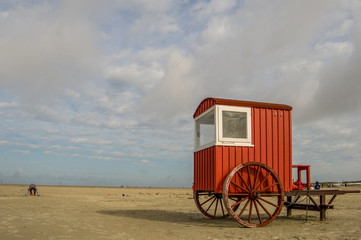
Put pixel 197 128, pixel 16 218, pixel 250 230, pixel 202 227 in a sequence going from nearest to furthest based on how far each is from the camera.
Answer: pixel 250 230 < pixel 202 227 < pixel 16 218 < pixel 197 128

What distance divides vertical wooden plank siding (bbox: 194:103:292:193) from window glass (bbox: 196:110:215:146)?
1.38 feet

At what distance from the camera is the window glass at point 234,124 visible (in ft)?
39.6

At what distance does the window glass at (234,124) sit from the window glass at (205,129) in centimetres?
58

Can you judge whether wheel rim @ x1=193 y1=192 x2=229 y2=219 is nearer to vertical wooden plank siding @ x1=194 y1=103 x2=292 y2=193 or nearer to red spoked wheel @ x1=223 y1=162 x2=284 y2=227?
vertical wooden plank siding @ x1=194 y1=103 x2=292 y2=193

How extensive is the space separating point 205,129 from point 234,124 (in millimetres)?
1575

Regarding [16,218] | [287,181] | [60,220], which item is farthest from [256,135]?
[16,218]

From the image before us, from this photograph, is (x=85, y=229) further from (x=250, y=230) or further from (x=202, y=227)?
(x=250, y=230)

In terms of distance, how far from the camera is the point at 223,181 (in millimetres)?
11672

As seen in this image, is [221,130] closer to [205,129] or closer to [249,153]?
[249,153]

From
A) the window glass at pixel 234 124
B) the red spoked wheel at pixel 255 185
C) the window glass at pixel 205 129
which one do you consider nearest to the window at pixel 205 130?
the window glass at pixel 205 129

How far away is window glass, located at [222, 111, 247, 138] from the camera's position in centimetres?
1206

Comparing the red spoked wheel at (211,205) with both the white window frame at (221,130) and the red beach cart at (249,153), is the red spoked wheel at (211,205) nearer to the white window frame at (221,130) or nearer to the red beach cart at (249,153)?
the red beach cart at (249,153)

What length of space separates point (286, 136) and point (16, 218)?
1100cm

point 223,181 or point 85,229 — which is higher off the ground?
point 223,181
